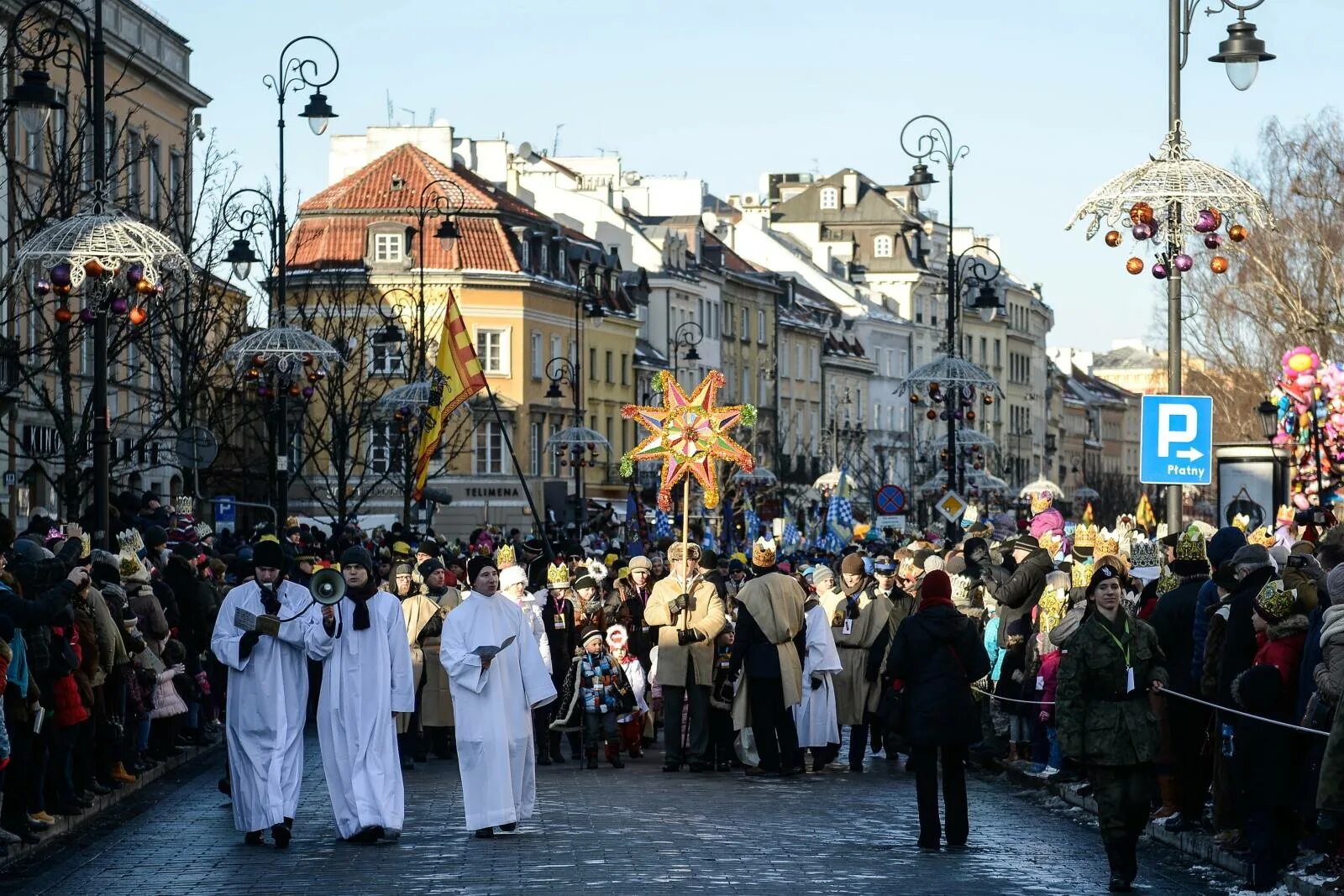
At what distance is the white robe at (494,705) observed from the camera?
16219 millimetres

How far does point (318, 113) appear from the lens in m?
32.8

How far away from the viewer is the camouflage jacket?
13375 mm

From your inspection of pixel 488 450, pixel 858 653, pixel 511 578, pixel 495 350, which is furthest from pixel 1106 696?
pixel 495 350

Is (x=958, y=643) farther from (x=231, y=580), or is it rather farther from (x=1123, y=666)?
(x=231, y=580)

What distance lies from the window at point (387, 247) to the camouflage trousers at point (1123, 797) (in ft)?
228

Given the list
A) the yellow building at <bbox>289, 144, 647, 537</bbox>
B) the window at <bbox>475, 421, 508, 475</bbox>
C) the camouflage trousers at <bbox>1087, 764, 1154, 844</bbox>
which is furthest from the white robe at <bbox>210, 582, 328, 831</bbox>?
the window at <bbox>475, 421, 508, 475</bbox>

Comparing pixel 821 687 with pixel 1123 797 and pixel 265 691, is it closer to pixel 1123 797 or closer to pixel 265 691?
pixel 265 691

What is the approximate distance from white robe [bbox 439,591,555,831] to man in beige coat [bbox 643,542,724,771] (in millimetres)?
4471

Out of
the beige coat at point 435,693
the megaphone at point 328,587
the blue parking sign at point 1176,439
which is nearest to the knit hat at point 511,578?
the beige coat at point 435,693

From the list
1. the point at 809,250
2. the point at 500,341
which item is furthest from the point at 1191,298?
the point at 809,250

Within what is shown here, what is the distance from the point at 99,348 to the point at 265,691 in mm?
7024

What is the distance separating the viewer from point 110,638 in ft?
55.5

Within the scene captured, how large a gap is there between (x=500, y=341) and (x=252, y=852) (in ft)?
227

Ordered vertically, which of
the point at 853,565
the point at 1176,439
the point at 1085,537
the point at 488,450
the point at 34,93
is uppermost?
the point at 34,93
